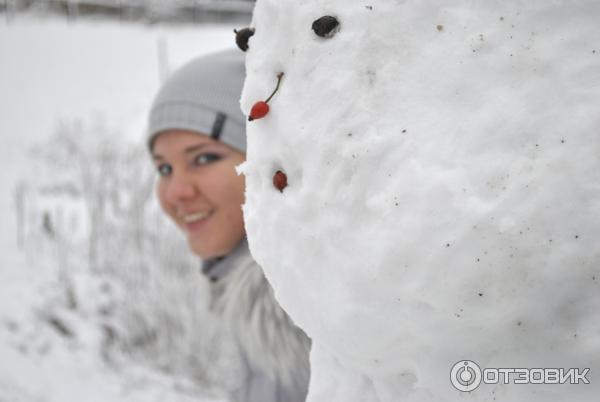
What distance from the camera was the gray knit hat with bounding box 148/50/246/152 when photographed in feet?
5.58

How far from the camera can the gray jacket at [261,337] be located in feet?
4.40

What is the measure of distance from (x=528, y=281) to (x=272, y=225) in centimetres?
34

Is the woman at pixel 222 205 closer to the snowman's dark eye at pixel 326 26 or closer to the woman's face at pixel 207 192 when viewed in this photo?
the woman's face at pixel 207 192

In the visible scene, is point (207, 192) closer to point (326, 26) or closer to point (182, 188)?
point (182, 188)

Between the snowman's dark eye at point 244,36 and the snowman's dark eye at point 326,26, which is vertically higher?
the snowman's dark eye at point 244,36

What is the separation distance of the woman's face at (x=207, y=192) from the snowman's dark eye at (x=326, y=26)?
1007 millimetres

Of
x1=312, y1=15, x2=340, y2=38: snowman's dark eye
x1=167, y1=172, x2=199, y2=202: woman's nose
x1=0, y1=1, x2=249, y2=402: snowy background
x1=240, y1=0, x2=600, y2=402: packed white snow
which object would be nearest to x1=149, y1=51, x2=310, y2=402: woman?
x1=167, y1=172, x2=199, y2=202: woman's nose

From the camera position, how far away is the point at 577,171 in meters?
0.49

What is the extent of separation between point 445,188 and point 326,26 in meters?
0.27

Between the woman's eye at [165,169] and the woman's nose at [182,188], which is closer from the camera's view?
the woman's nose at [182,188]

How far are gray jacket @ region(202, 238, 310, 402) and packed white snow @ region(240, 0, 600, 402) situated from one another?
71 centimetres

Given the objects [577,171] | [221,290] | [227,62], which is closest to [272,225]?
[577,171]

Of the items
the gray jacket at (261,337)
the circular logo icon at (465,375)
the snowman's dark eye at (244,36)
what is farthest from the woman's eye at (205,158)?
the circular logo icon at (465,375)

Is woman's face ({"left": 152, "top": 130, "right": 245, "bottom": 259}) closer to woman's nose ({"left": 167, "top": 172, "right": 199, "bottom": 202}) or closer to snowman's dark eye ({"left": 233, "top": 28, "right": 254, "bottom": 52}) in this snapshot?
woman's nose ({"left": 167, "top": 172, "right": 199, "bottom": 202})
